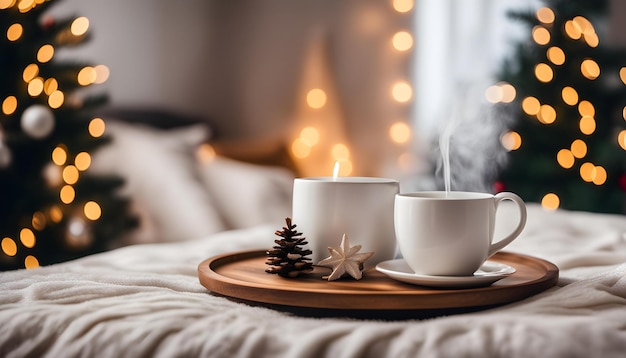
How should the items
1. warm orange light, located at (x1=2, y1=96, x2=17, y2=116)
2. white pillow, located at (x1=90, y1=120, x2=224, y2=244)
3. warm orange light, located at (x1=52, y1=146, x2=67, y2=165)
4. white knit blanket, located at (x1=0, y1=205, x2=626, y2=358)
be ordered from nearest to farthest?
white knit blanket, located at (x1=0, y1=205, x2=626, y2=358) → warm orange light, located at (x1=2, y1=96, x2=17, y2=116) → warm orange light, located at (x1=52, y1=146, x2=67, y2=165) → white pillow, located at (x1=90, y1=120, x2=224, y2=244)

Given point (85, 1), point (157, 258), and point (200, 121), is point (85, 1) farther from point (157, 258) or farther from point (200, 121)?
point (157, 258)

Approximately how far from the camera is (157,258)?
111 centimetres

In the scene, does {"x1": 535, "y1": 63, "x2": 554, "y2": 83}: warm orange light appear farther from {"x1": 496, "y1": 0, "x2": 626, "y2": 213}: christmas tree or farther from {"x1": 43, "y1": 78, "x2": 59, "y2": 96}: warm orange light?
{"x1": 43, "y1": 78, "x2": 59, "y2": 96}: warm orange light

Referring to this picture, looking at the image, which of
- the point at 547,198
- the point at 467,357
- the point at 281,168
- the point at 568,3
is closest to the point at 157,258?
the point at 467,357

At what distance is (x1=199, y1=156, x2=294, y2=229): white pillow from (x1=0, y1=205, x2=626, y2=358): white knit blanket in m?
1.18

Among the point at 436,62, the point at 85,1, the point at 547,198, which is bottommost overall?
the point at 547,198

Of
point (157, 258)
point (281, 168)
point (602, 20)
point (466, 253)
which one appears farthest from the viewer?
point (602, 20)

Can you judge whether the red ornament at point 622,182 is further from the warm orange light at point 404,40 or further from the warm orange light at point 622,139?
the warm orange light at point 404,40

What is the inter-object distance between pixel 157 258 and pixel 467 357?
66 centimetres

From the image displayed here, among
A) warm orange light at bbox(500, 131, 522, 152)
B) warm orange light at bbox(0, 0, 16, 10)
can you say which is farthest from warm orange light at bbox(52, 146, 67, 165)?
warm orange light at bbox(500, 131, 522, 152)

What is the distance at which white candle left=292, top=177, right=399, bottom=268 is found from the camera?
0.84 meters

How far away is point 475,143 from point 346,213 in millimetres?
2076

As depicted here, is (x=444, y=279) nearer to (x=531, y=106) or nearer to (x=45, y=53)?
(x=45, y=53)

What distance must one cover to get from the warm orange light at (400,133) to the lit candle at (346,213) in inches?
84.8
